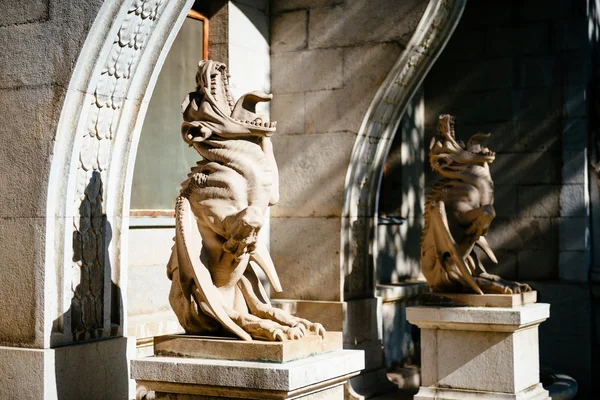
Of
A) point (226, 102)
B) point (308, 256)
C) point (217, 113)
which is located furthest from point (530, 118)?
point (217, 113)

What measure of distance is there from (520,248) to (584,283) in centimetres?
85

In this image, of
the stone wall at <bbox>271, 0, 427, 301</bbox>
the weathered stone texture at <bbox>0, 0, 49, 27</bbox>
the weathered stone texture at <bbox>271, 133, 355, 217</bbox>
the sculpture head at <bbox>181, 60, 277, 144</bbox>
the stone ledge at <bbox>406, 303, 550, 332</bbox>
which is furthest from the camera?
the weathered stone texture at <bbox>271, 133, 355, 217</bbox>

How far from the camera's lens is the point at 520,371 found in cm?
823

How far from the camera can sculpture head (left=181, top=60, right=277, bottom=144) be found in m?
5.00

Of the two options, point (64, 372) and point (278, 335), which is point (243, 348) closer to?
point (278, 335)

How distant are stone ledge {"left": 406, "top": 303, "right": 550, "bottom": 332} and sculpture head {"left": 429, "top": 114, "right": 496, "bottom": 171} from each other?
1.25 m

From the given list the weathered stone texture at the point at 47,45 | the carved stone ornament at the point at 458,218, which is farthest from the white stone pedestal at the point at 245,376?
the carved stone ornament at the point at 458,218

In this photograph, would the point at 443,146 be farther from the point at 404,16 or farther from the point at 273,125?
the point at 273,125

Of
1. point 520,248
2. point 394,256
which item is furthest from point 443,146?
point 520,248

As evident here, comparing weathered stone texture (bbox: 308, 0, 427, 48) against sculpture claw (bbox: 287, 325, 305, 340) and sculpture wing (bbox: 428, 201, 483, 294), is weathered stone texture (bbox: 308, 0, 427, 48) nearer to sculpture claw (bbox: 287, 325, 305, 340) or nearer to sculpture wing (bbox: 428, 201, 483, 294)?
sculpture wing (bbox: 428, 201, 483, 294)

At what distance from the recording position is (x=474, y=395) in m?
8.24

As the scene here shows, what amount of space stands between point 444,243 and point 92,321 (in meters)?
3.67

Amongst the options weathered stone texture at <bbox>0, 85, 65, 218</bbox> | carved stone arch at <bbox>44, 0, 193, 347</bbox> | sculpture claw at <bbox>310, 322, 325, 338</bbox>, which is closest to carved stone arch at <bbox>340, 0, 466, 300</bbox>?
carved stone arch at <bbox>44, 0, 193, 347</bbox>

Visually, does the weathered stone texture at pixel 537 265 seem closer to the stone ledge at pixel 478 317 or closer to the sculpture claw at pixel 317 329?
the stone ledge at pixel 478 317
